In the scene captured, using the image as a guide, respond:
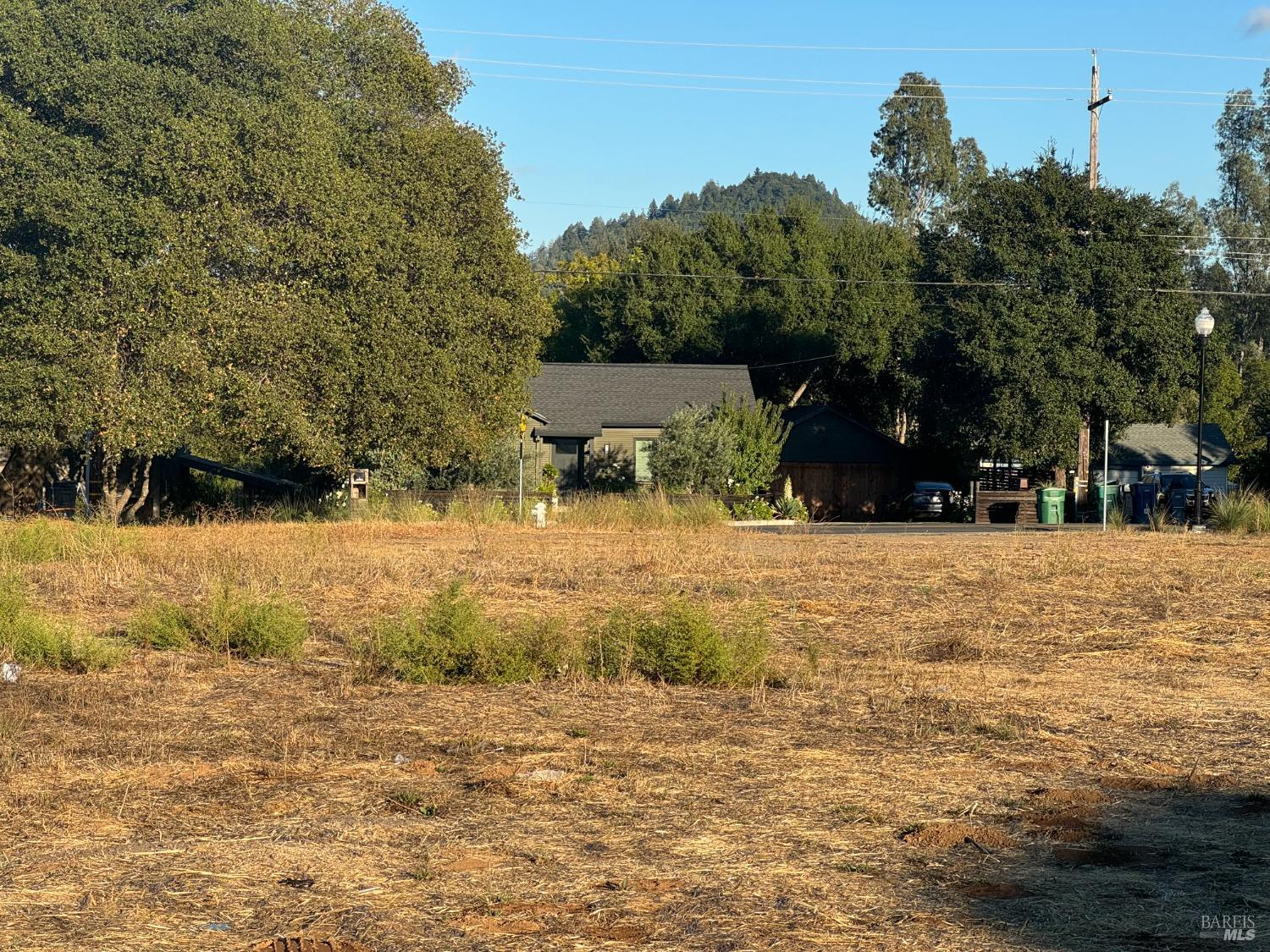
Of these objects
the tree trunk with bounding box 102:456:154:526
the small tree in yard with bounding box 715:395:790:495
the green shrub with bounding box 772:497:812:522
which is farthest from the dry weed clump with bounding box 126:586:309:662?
the small tree in yard with bounding box 715:395:790:495

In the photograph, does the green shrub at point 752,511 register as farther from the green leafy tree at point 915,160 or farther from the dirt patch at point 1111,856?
the green leafy tree at point 915,160

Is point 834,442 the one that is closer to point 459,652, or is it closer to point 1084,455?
point 1084,455

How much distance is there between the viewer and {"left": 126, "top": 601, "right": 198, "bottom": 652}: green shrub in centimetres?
1205

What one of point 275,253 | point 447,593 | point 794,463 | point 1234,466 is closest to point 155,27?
point 275,253

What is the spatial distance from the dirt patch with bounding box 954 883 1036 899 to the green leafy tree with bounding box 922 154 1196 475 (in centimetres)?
4316

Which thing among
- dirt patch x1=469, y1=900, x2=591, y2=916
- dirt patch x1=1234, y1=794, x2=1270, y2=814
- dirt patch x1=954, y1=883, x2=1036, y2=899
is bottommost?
dirt patch x1=469, y1=900, x2=591, y2=916

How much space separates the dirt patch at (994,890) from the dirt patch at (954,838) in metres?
0.54

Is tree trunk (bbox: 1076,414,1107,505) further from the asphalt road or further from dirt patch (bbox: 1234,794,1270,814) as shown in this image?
dirt patch (bbox: 1234,794,1270,814)

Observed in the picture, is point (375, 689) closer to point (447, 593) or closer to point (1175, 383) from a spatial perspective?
point (447, 593)

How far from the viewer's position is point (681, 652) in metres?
10.9

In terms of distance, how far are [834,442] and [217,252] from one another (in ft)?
106

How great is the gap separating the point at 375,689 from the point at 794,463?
44.5 metres

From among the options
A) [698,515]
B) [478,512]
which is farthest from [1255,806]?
[478,512]

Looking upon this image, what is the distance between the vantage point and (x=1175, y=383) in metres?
49.4
